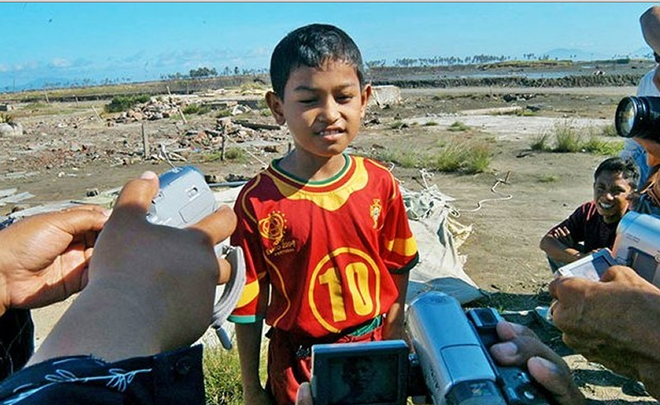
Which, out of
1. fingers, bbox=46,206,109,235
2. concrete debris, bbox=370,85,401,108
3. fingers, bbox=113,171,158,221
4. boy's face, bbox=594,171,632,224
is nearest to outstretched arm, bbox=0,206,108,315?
fingers, bbox=46,206,109,235

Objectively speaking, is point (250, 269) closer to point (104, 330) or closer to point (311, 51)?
point (311, 51)

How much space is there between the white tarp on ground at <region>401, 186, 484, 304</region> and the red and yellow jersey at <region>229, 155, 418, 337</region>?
2293mm

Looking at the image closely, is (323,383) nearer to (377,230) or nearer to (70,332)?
(70,332)

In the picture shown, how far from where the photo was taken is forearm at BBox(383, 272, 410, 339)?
2088mm

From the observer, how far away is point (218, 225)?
3.43 feet

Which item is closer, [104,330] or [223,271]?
[104,330]

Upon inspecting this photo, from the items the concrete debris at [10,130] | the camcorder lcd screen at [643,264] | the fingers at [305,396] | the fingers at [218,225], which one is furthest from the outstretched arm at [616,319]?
the concrete debris at [10,130]

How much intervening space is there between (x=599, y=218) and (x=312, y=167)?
9.50ft

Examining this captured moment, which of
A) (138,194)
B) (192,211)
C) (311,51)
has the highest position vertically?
(311,51)

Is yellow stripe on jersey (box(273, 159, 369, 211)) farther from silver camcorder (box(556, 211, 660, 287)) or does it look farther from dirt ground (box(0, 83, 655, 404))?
dirt ground (box(0, 83, 655, 404))

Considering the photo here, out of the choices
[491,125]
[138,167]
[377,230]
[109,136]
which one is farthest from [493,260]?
[109,136]

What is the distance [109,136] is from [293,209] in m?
20.0

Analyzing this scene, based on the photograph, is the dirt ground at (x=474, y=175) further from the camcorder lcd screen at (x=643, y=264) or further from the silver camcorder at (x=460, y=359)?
the silver camcorder at (x=460, y=359)

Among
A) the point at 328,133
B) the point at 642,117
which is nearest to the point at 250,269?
the point at 328,133
